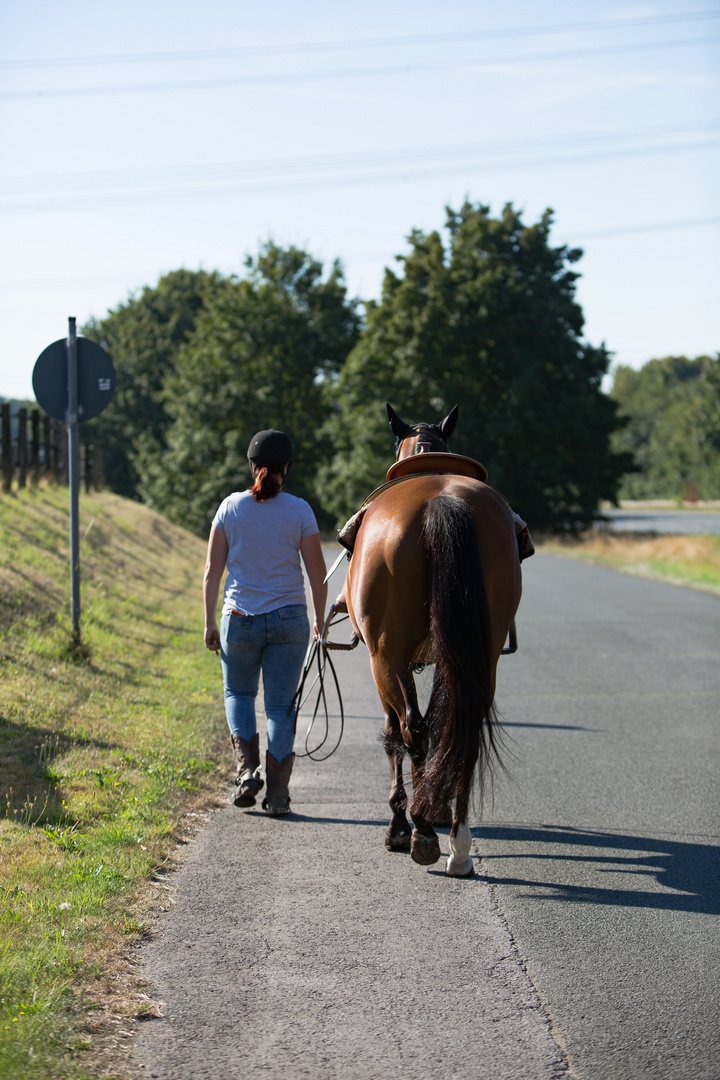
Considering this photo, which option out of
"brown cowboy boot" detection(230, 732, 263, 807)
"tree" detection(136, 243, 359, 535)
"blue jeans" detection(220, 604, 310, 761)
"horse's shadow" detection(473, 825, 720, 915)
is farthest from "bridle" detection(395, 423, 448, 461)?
"tree" detection(136, 243, 359, 535)

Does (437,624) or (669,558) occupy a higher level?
(437,624)

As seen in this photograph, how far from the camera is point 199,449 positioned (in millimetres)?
49219

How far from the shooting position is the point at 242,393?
4853 cm

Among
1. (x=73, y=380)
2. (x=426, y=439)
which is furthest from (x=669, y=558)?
(x=426, y=439)

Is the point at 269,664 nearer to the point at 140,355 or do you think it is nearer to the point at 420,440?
the point at 420,440

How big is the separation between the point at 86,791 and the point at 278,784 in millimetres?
1073

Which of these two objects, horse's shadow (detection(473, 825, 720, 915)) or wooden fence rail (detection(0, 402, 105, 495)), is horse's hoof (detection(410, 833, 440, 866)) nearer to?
horse's shadow (detection(473, 825, 720, 915))

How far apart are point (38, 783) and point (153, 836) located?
1071 mm

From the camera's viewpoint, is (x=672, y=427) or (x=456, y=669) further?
(x=672, y=427)

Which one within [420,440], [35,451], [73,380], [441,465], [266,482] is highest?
[73,380]

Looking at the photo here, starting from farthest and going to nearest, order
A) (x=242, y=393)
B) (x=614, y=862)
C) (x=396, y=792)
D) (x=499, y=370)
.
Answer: (x=242, y=393) < (x=499, y=370) < (x=396, y=792) < (x=614, y=862)

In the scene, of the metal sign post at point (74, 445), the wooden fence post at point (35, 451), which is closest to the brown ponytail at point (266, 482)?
the metal sign post at point (74, 445)

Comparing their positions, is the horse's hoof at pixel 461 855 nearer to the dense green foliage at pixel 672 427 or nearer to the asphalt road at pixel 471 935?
the asphalt road at pixel 471 935

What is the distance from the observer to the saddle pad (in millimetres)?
5121
